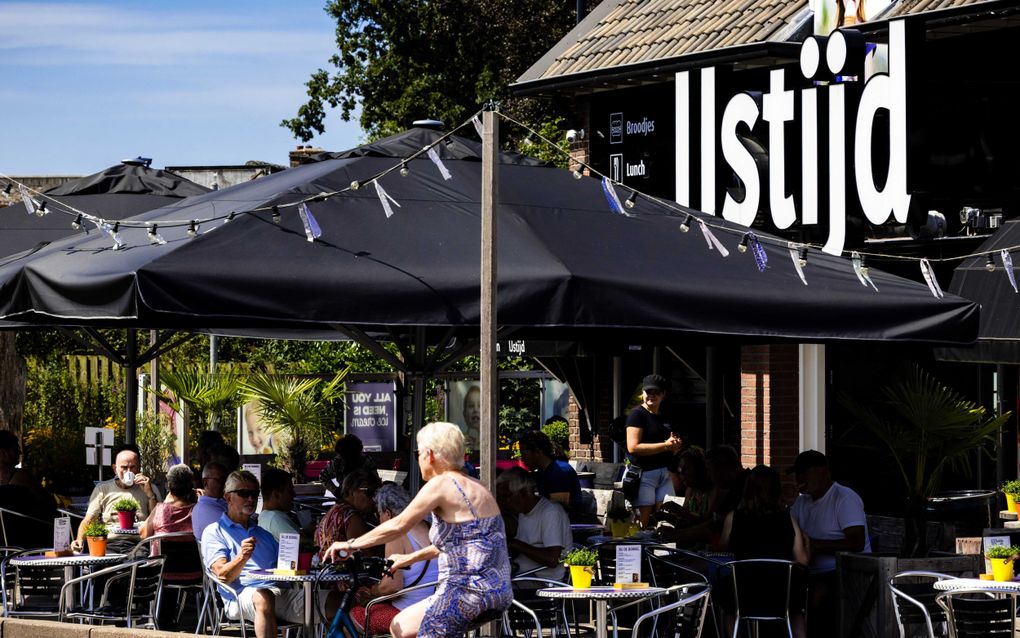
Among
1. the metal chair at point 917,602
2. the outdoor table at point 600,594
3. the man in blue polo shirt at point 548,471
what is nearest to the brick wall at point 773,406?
the man in blue polo shirt at point 548,471

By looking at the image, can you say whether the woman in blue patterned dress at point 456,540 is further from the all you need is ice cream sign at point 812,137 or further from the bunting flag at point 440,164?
the all you need is ice cream sign at point 812,137

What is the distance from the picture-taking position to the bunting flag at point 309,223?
8617mm

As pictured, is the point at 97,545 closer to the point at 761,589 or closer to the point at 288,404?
the point at 761,589

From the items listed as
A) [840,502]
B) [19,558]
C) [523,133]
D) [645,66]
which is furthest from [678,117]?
[523,133]

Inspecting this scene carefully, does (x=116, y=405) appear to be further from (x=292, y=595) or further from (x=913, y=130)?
Answer: (x=292, y=595)

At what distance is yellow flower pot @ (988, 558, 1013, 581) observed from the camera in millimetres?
A: 9102

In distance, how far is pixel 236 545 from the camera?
923 cm

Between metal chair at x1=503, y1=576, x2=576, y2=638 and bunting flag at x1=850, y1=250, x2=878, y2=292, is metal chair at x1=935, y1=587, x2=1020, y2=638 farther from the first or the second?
metal chair at x1=503, y1=576, x2=576, y2=638

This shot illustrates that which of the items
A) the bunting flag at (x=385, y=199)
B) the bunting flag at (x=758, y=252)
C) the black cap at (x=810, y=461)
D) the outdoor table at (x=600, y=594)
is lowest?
the outdoor table at (x=600, y=594)

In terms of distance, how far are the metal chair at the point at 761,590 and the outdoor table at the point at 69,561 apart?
3.67 meters

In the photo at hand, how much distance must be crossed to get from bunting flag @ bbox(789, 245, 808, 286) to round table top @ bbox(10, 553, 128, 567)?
14.2 feet

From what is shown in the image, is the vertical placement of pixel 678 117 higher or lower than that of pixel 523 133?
lower

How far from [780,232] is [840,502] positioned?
710cm

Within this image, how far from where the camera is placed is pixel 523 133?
116 feet
